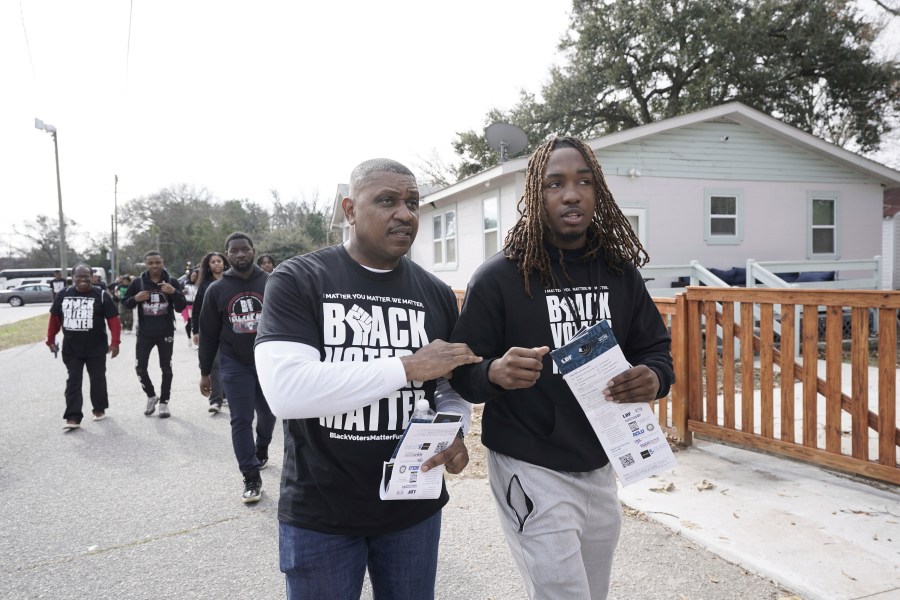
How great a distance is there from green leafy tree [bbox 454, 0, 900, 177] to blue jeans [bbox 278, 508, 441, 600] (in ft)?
82.7

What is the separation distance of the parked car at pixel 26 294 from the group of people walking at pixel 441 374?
50876 mm

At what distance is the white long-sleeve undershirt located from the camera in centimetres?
163

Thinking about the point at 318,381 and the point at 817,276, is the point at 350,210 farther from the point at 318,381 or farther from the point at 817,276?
the point at 817,276

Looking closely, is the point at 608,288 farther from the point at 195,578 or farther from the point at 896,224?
the point at 896,224

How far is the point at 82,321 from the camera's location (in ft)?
23.0

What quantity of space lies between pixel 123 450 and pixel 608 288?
5.56 meters

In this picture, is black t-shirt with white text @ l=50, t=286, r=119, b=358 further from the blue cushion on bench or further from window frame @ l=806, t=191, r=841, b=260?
window frame @ l=806, t=191, r=841, b=260

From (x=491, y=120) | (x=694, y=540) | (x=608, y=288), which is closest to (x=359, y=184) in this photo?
(x=608, y=288)

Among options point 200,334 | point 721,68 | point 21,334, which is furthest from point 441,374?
point 721,68

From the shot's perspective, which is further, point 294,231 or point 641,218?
point 294,231

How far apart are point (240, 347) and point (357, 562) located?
332 cm

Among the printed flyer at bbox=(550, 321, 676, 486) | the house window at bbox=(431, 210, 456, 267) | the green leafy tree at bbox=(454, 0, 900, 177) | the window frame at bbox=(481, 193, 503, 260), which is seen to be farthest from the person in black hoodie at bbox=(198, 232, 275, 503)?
the green leafy tree at bbox=(454, 0, 900, 177)

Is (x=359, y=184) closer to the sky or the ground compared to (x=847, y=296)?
closer to the sky

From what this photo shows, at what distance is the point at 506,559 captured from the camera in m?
3.46
